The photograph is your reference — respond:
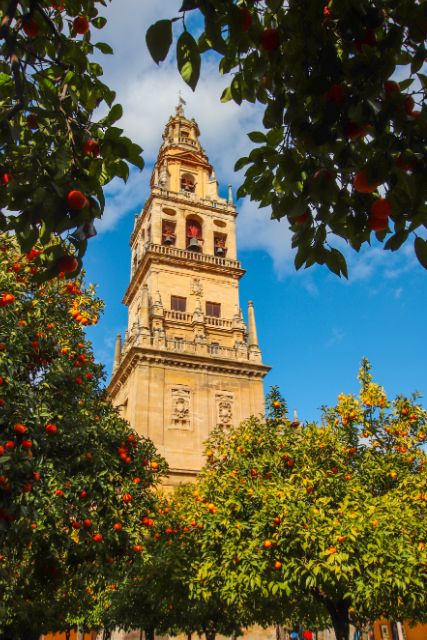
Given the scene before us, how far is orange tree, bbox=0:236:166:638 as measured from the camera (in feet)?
29.6

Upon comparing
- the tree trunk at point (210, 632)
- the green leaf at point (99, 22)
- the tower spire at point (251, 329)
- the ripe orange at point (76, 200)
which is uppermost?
the tower spire at point (251, 329)

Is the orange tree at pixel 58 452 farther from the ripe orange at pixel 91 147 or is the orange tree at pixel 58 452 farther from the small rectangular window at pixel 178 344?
the small rectangular window at pixel 178 344

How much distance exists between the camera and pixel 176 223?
3841 centimetres

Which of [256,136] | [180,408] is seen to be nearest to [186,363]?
[180,408]

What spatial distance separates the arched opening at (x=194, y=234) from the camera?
37.6 m

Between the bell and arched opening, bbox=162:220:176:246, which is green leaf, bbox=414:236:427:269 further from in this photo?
arched opening, bbox=162:220:176:246

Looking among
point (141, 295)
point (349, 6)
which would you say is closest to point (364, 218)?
point (349, 6)

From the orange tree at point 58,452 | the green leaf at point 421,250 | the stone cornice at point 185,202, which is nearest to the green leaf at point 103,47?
the green leaf at point 421,250

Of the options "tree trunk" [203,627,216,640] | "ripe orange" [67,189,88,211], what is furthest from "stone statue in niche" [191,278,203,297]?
"ripe orange" [67,189,88,211]

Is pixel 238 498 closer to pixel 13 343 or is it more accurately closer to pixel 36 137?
pixel 13 343

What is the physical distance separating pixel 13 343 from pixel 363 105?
8.25m

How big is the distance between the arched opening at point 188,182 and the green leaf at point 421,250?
39.5 m

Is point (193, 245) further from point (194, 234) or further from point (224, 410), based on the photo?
point (224, 410)

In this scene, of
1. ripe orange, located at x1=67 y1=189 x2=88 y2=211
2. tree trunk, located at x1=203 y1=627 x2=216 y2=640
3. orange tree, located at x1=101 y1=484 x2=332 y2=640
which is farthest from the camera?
tree trunk, located at x1=203 y1=627 x2=216 y2=640
